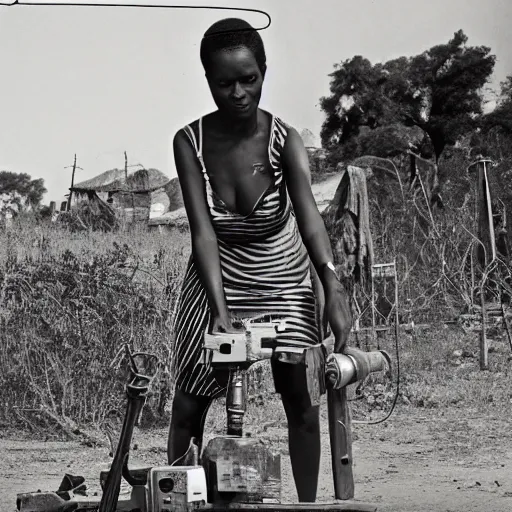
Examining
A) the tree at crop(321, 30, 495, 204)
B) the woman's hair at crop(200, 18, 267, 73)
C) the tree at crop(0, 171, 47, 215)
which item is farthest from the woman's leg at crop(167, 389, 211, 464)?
the tree at crop(321, 30, 495, 204)

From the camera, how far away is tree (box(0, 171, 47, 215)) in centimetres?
708

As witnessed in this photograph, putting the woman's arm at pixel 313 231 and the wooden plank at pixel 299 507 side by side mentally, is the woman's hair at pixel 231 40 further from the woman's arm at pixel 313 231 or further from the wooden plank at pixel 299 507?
the wooden plank at pixel 299 507

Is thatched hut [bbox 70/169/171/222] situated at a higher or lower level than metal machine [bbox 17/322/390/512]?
higher

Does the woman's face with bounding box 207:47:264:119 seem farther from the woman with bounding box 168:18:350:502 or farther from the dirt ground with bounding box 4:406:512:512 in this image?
the dirt ground with bounding box 4:406:512:512

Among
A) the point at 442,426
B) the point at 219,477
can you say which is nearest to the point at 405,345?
the point at 442,426

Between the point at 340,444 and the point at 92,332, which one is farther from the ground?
the point at 92,332

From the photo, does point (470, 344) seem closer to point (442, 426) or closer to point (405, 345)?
point (405, 345)

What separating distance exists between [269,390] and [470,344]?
1.77 meters

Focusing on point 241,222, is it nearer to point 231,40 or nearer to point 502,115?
point 231,40

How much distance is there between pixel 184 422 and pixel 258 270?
2.64ft

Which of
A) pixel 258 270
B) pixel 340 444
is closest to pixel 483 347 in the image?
pixel 258 270

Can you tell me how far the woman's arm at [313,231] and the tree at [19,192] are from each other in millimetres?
2266

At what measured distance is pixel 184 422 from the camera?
16.7 feet

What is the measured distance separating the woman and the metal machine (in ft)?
1.38
